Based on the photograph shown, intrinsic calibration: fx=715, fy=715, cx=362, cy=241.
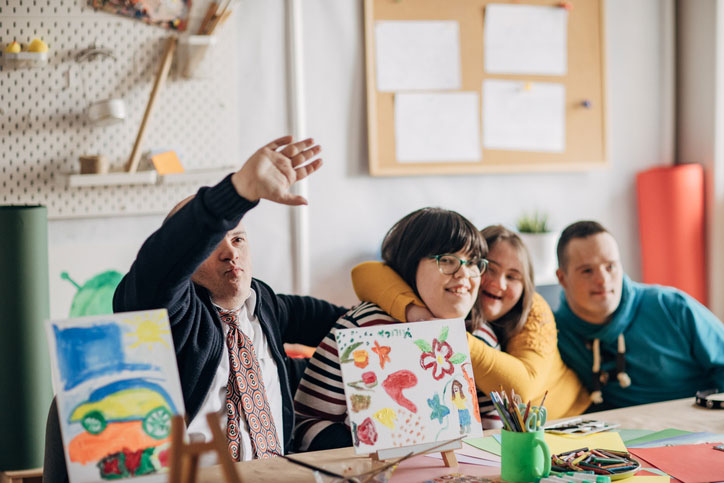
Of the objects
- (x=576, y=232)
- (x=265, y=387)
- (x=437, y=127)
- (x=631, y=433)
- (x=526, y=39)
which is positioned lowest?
(x=631, y=433)

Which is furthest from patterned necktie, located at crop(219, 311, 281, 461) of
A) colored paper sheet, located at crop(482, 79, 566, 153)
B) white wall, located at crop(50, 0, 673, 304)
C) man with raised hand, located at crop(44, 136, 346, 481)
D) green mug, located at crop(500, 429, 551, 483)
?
colored paper sheet, located at crop(482, 79, 566, 153)

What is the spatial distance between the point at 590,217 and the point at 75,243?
80.3 inches

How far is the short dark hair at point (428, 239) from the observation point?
173 cm

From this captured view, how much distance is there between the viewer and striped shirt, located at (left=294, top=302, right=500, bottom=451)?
1644 mm

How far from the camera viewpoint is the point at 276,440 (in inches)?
61.4

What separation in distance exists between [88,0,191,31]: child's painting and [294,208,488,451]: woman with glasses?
1.15 m

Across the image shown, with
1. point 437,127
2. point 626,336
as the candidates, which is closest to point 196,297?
point 626,336

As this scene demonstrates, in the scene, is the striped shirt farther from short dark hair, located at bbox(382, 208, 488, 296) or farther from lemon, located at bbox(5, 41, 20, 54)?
lemon, located at bbox(5, 41, 20, 54)

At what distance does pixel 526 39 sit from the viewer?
287 cm

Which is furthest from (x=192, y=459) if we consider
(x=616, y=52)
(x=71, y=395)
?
(x=616, y=52)

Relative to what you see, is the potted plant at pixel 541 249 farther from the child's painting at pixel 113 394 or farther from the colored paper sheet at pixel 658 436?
the child's painting at pixel 113 394

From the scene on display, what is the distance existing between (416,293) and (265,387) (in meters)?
0.44

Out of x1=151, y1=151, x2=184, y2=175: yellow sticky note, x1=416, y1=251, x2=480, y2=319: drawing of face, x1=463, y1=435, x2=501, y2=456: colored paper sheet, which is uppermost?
x1=151, y1=151, x2=184, y2=175: yellow sticky note

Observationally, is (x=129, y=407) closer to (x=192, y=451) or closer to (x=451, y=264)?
(x=192, y=451)
